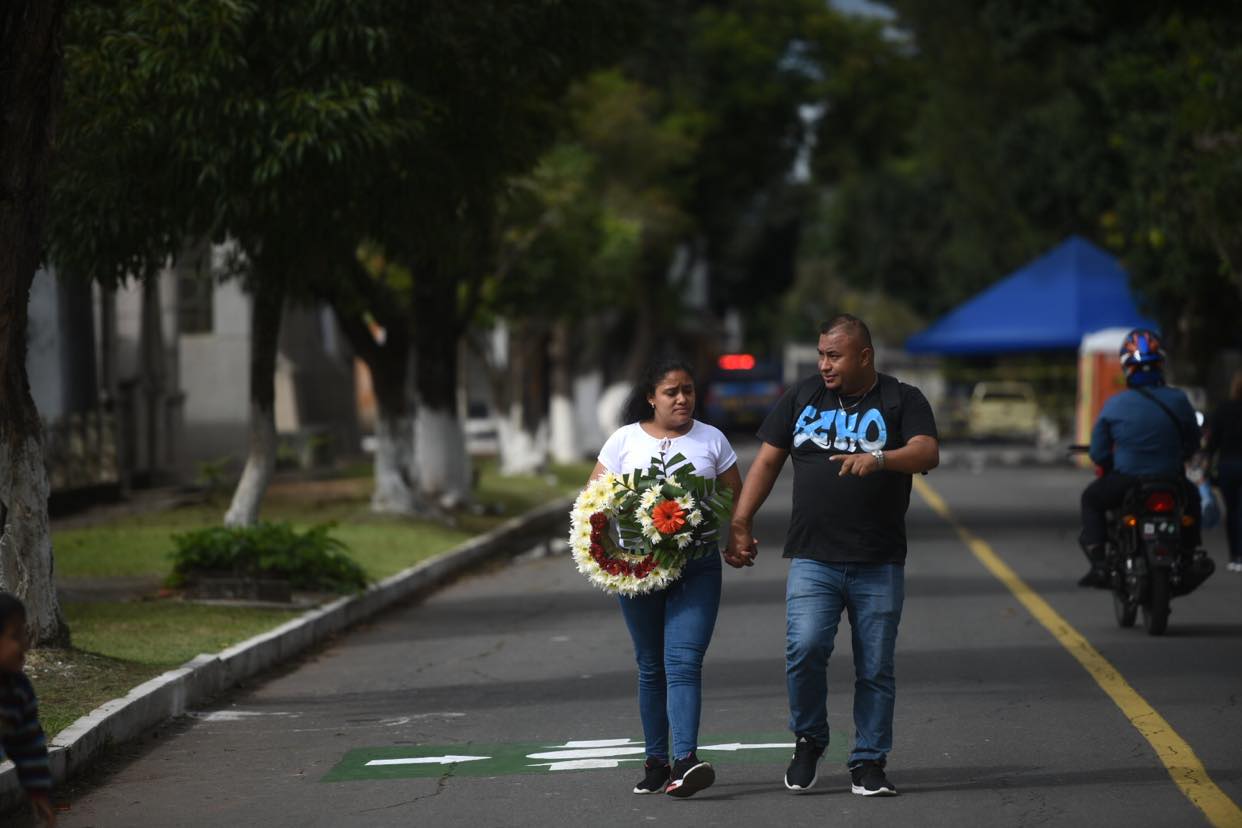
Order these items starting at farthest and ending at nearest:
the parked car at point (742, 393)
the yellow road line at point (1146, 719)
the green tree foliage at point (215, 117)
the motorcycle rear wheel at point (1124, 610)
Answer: the parked car at point (742, 393), the green tree foliage at point (215, 117), the motorcycle rear wheel at point (1124, 610), the yellow road line at point (1146, 719)

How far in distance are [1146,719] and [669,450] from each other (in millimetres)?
3091

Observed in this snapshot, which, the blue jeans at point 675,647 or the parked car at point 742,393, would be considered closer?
the blue jeans at point 675,647

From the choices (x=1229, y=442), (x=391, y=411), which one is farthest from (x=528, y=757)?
(x=391, y=411)

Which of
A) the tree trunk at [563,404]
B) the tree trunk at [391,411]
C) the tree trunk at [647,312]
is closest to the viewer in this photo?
the tree trunk at [391,411]

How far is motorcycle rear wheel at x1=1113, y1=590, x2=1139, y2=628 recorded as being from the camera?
1332 centimetres

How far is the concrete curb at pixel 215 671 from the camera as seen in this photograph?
8.81 meters

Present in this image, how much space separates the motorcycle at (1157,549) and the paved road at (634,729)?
31 cm

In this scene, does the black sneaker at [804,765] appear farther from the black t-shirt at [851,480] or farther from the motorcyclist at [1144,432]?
the motorcyclist at [1144,432]

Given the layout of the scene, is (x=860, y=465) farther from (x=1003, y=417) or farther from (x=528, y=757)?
(x=1003, y=417)

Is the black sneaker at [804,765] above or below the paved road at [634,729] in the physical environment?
above

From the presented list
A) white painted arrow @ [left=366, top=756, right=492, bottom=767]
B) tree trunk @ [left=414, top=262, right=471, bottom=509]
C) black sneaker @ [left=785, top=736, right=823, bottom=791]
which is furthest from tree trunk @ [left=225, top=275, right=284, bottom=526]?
black sneaker @ [left=785, top=736, right=823, bottom=791]

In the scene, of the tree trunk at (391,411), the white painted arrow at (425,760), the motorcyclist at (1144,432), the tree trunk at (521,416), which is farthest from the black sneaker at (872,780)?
the tree trunk at (521,416)

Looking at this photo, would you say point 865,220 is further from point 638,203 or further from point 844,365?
point 844,365

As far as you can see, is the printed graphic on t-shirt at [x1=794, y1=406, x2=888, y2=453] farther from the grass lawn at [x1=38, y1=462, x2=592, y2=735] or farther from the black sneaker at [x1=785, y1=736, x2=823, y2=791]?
the grass lawn at [x1=38, y1=462, x2=592, y2=735]
